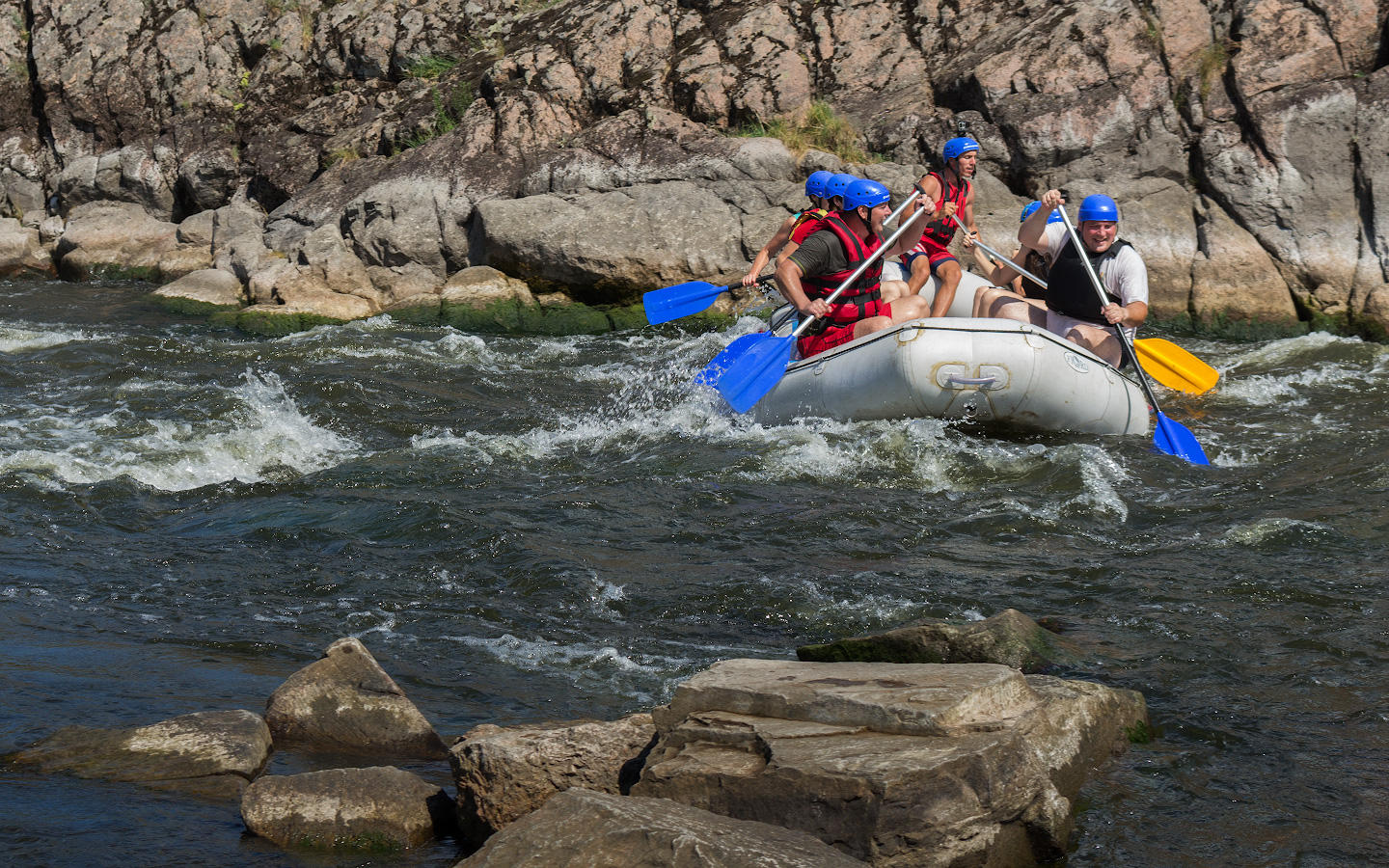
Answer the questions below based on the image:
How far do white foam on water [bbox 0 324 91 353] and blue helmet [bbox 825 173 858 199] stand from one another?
6488 millimetres

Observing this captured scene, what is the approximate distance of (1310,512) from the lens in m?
5.28

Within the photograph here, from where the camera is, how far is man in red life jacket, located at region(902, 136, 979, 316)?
7852 mm

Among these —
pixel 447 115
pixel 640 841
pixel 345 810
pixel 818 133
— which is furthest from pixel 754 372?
pixel 447 115

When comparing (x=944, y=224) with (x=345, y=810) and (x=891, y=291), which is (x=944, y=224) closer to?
(x=891, y=291)

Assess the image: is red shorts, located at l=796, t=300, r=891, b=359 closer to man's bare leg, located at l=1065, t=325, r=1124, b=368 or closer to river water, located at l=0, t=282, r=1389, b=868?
river water, located at l=0, t=282, r=1389, b=868

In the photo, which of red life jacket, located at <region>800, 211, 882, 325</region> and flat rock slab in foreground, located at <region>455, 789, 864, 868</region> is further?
red life jacket, located at <region>800, 211, 882, 325</region>

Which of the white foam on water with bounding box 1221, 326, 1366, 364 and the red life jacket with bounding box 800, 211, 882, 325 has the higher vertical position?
the red life jacket with bounding box 800, 211, 882, 325

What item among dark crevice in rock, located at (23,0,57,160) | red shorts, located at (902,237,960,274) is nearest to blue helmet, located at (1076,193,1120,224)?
red shorts, located at (902,237,960,274)

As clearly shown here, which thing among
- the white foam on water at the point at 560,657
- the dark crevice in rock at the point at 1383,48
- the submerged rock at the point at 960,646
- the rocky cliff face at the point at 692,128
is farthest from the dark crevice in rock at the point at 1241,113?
the white foam on water at the point at 560,657

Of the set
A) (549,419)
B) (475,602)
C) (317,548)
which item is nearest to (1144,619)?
(475,602)

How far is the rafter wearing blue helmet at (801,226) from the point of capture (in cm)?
736

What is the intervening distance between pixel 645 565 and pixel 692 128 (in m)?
8.60

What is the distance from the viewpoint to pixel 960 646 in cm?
340

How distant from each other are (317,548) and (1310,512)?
14.5 feet
